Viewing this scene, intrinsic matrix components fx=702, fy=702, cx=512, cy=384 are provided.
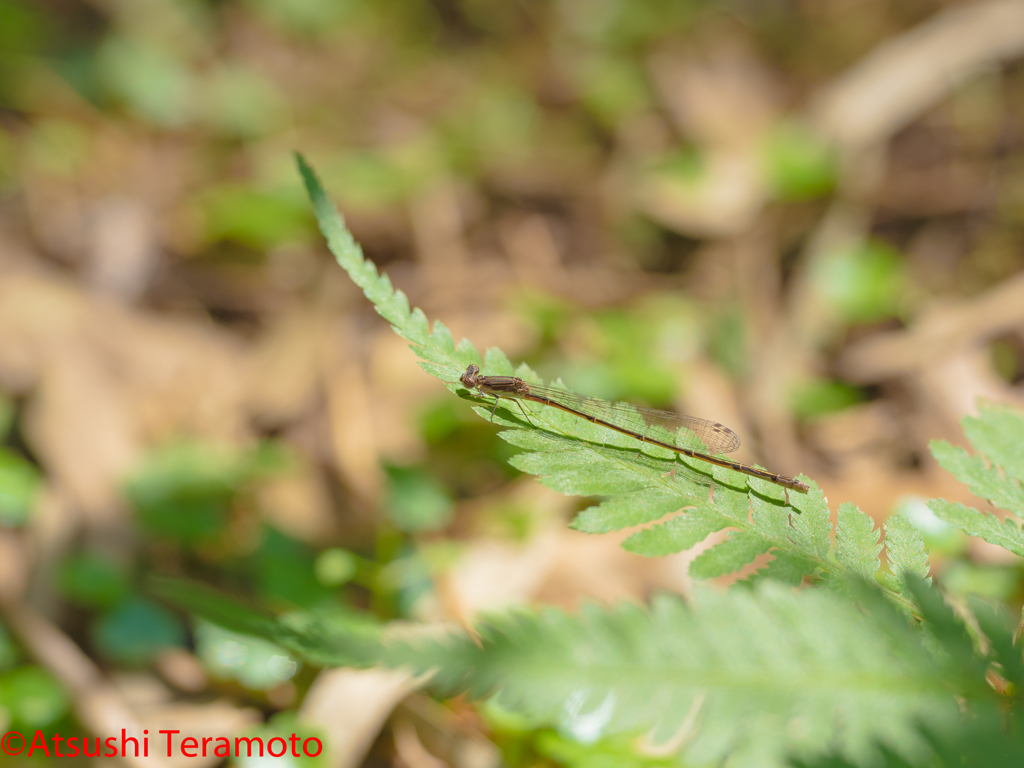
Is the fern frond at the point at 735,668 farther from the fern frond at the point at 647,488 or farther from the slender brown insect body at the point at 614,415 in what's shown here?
the slender brown insect body at the point at 614,415

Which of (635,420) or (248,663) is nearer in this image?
(635,420)

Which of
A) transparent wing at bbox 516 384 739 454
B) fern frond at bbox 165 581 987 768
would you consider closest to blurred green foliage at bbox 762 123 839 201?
transparent wing at bbox 516 384 739 454

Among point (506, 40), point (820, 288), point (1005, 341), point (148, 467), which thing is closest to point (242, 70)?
point (506, 40)

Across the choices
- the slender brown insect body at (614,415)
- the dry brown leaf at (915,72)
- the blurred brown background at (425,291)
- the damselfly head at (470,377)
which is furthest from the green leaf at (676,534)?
the dry brown leaf at (915,72)

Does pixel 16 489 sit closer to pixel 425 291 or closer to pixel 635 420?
pixel 425 291

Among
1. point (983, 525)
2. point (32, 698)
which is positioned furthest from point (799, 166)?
point (32, 698)

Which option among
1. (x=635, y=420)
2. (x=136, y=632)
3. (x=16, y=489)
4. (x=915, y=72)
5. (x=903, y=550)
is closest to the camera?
(x=903, y=550)
